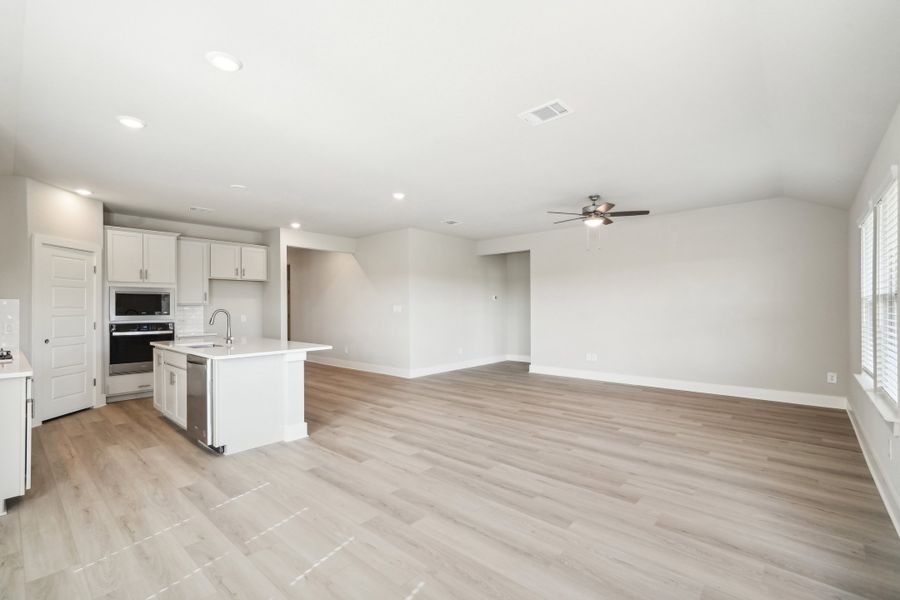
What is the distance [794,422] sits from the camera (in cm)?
429

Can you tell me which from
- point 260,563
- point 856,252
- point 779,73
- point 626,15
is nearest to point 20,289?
point 260,563

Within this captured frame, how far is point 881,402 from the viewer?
2.80 metres

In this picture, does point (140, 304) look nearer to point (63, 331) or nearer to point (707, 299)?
point (63, 331)

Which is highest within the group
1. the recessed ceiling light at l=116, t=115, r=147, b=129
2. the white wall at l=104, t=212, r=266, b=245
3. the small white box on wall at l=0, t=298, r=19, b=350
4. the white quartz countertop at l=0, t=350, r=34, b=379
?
the recessed ceiling light at l=116, t=115, r=147, b=129

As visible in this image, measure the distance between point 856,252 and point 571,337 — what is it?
12.3 ft

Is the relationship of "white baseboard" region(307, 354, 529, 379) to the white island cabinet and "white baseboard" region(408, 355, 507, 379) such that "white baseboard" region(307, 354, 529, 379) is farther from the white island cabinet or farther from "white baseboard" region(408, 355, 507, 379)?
the white island cabinet

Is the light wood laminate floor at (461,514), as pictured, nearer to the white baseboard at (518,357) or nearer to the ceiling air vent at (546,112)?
the ceiling air vent at (546,112)

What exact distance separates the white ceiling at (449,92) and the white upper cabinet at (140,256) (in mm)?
1012

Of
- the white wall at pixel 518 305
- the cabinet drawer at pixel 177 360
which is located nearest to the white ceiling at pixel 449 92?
the cabinet drawer at pixel 177 360

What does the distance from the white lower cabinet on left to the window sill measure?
545cm

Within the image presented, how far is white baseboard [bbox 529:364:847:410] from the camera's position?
4930 mm

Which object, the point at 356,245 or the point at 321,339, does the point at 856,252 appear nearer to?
the point at 356,245

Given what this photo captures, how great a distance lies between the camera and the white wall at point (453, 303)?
23.6ft

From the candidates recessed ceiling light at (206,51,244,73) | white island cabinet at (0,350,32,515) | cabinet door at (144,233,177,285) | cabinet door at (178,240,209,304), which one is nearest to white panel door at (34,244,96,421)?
cabinet door at (144,233,177,285)
